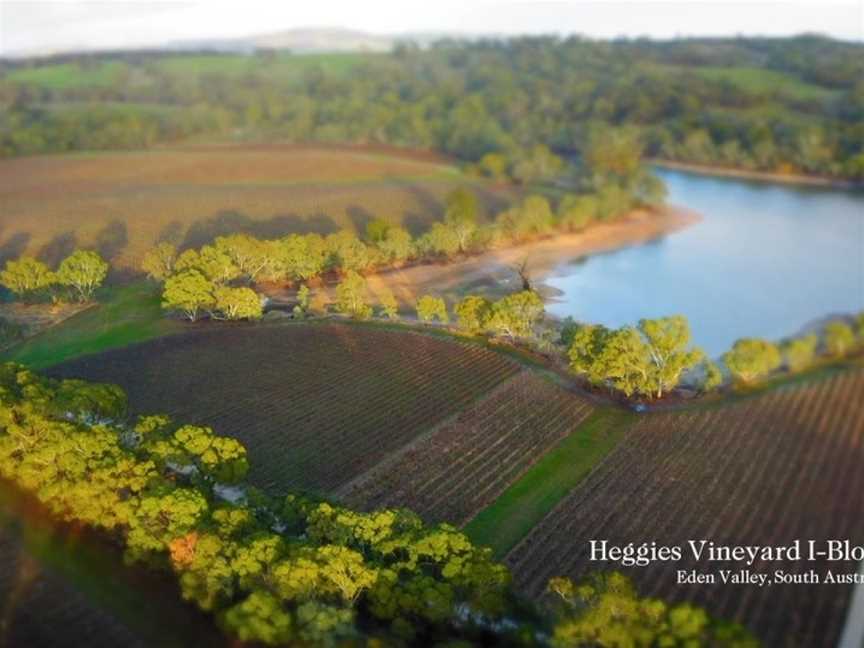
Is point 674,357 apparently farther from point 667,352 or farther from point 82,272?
point 82,272

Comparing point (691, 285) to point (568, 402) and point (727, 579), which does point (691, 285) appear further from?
point (727, 579)

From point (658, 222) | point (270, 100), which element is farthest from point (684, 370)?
point (270, 100)

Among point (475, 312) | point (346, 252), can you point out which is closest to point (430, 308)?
point (475, 312)

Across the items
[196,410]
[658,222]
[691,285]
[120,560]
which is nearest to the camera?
[120,560]

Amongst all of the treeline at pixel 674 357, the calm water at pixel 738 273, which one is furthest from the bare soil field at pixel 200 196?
the treeline at pixel 674 357

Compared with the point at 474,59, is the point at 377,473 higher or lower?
lower

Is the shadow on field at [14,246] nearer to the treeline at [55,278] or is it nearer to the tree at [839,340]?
the treeline at [55,278]

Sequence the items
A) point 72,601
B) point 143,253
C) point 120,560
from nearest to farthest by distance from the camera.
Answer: point 72,601 < point 120,560 < point 143,253

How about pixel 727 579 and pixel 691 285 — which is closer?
pixel 727 579
